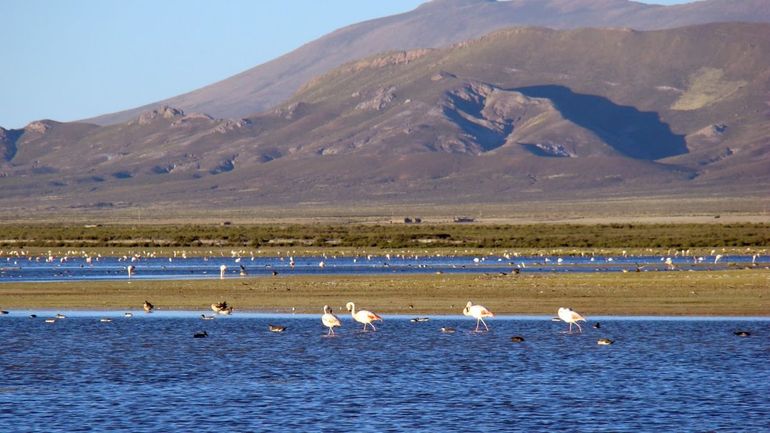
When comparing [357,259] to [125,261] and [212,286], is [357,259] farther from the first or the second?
[212,286]

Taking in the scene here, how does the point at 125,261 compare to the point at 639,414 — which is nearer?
the point at 639,414

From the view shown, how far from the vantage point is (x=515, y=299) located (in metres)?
40.0

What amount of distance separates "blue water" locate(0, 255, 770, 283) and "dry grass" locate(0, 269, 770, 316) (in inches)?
177

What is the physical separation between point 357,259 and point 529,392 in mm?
42705

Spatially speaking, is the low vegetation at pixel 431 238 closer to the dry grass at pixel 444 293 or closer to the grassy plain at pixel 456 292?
the grassy plain at pixel 456 292

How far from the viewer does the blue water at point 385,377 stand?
2081 centimetres

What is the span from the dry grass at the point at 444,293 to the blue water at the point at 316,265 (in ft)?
14.8

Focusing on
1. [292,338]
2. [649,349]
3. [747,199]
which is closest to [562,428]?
[649,349]

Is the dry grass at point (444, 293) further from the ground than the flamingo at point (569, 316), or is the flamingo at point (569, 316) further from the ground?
the flamingo at point (569, 316)

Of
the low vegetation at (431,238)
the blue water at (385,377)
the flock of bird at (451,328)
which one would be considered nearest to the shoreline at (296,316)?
the blue water at (385,377)

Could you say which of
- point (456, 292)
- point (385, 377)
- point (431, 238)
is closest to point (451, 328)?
point (385, 377)

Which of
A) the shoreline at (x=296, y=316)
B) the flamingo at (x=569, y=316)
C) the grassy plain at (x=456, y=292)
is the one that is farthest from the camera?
the grassy plain at (x=456, y=292)

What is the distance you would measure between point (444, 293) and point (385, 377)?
56.5 ft

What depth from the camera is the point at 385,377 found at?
25109 millimetres
